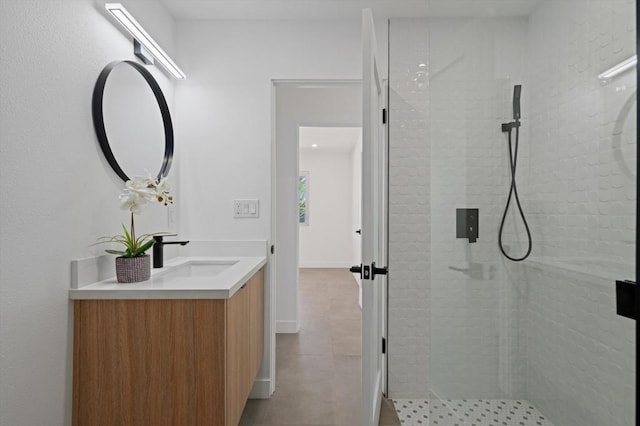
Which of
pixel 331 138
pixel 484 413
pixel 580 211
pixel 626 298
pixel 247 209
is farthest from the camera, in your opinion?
pixel 331 138

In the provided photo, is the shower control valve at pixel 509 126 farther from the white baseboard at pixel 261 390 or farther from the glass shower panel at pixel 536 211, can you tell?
the white baseboard at pixel 261 390

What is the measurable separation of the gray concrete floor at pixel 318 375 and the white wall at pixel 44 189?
111 cm

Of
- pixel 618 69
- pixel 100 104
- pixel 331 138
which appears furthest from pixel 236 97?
pixel 331 138

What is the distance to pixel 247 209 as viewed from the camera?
234cm

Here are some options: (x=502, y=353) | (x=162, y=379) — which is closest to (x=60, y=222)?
(x=162, y=379)

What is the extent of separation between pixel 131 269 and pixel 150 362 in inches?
15.0

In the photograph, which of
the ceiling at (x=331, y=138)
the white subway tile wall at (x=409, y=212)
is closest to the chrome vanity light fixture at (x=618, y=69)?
the white subway tile wall at (x=409, y=212)

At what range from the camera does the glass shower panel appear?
0.73m

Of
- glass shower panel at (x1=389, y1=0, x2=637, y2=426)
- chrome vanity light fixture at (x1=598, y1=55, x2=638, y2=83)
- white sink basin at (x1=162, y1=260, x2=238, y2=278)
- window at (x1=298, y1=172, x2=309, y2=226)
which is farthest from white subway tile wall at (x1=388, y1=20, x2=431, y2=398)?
window at (x1=298, y1=172, x2=309, y2=226)

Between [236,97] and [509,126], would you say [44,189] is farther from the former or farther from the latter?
[509,126]

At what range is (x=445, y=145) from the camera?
1284 mm

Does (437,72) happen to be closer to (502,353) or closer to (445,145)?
(445,145)

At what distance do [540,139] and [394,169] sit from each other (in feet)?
4.58

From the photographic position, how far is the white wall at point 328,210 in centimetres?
756
